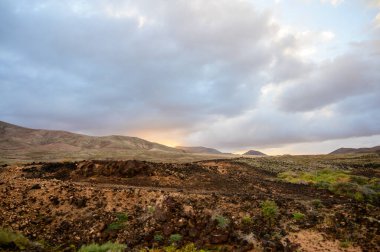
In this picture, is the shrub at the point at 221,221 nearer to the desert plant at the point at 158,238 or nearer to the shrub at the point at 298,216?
the desert plant at the point at 158,238

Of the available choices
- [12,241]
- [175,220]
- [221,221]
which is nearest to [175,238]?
[175,220]

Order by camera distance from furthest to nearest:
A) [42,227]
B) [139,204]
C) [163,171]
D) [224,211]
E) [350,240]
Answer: [163,171] → [139,204] → [224,211] → [42,227] → [350,240]

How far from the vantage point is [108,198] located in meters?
16.7

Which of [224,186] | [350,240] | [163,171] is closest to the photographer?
[350,240]

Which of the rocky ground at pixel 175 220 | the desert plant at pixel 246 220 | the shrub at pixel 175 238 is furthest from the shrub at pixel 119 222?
the desert plant at pixel 246 220

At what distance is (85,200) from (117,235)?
148 inches

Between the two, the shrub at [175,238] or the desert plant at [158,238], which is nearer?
the shrub at [175,238]

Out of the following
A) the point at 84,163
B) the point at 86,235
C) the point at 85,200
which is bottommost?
the point at 86,235

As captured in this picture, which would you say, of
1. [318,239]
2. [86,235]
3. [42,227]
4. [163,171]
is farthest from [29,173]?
[318,239]

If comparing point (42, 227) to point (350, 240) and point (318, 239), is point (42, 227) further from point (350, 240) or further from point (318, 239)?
point (350, 240)

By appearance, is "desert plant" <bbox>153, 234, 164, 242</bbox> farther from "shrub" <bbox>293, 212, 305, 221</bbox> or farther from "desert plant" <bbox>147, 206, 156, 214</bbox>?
"shrub" <bbox>293, 212, 305, 221</bbox>

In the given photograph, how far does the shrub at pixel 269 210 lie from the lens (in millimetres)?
14844

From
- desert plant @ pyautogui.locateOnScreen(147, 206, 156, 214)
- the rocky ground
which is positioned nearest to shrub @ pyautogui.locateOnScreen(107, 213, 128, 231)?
the rocky ground

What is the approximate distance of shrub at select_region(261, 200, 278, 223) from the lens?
14844 millimetres
